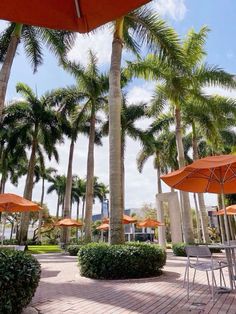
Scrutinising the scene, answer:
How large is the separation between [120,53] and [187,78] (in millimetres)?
6745

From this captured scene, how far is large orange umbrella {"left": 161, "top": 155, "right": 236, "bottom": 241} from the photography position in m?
6.53

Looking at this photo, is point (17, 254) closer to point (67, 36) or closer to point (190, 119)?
point (67, 36)

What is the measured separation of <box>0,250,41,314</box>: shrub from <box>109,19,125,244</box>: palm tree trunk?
4954 mm

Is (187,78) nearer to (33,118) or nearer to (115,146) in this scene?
(115,146)

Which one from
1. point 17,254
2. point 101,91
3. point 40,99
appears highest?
point 40,99

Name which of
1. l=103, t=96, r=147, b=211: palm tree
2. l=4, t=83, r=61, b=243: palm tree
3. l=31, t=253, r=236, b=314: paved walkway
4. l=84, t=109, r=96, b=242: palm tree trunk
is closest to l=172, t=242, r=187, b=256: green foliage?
l=84, t=109, r=96, b=242: palm tree trunk

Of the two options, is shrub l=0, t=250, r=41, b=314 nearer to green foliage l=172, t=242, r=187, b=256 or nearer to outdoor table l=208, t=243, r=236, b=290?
outdoor table l=208, t=243, r=236, b=290

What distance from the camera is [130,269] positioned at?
29.5ft

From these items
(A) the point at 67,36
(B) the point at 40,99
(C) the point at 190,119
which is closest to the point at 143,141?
(C) the point at 190,119

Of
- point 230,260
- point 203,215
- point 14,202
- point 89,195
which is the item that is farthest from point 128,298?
point 203,215

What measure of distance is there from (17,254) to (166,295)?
3.43 meters

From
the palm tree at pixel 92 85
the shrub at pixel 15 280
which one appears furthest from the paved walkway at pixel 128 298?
the palm tree at pixel 92 85

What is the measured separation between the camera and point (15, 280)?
467 centimetres

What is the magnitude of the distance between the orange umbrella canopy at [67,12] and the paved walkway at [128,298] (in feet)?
15.4
